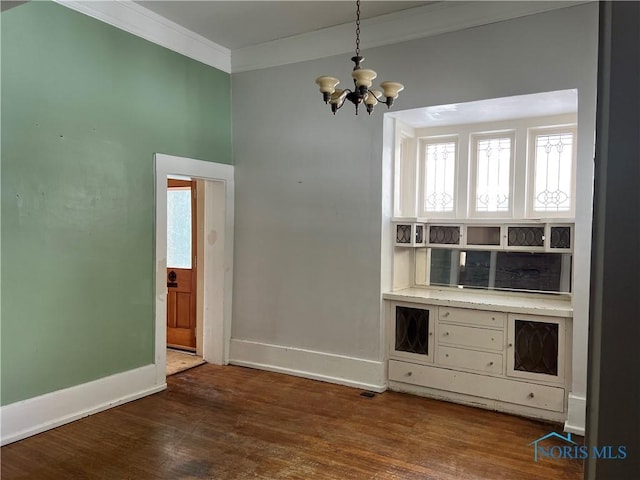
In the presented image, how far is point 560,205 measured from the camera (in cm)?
423

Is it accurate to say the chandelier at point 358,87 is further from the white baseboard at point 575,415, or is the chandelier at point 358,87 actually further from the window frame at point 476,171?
the white baseboard at point 575,415

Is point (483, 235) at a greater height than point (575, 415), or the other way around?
point (483, 235)

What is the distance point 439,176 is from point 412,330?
63.0 inches

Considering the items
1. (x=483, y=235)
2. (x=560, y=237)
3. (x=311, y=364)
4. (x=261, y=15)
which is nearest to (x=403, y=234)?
(x=483, y=235)

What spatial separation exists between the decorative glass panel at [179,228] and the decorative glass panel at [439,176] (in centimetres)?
283

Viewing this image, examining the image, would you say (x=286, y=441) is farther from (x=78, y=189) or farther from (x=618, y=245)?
(x=618, y=245)

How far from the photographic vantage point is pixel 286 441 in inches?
131

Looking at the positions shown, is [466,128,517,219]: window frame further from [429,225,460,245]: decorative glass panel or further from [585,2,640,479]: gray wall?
[585,2,640,479]: gray wall

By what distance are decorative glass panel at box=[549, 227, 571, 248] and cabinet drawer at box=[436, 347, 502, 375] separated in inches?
41.1

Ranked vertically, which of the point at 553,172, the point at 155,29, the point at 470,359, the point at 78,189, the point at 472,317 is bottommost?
the point at 470,359

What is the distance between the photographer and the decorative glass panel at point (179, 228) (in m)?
5.70

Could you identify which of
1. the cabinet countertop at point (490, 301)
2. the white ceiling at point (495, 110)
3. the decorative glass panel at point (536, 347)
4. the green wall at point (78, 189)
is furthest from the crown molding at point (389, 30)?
the decorative glass panel at point (536, 347)

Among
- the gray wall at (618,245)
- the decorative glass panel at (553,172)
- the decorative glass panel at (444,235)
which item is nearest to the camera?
the gray wall at (618,245)

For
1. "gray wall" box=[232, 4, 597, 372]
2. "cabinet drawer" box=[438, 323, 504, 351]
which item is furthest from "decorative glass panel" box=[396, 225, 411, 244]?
"cabinet drawer" box=[438, 323, 504, 351]
